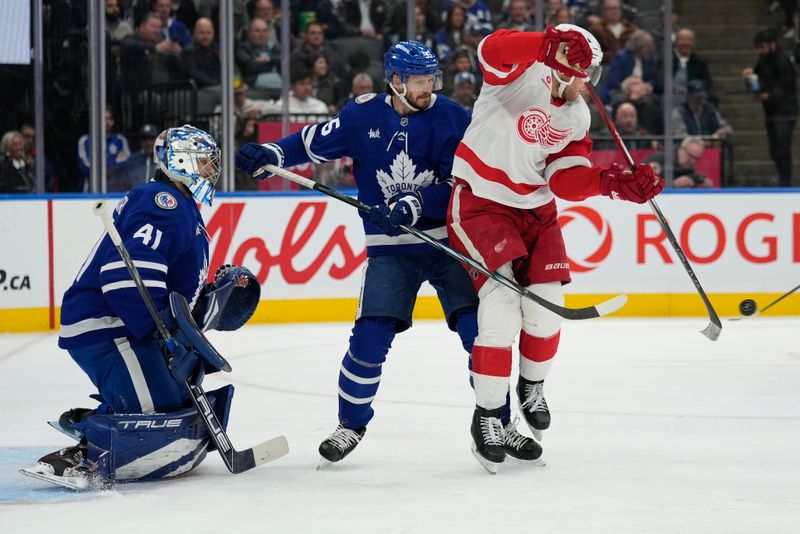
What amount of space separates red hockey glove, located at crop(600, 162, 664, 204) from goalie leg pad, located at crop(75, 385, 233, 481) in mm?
1164

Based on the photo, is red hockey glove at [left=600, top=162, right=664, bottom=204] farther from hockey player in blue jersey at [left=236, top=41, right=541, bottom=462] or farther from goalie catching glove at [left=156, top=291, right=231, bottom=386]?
goalie catching glove at [left=156, top=291, right=231, bottom=386]

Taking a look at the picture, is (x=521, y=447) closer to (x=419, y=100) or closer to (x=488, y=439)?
(x=488, y=439)

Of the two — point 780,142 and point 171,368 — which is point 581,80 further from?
point 780,142

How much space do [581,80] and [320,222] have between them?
397cm

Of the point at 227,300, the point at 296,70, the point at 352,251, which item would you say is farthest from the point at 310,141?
the point at 296,70

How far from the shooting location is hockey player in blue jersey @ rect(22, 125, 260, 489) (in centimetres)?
309

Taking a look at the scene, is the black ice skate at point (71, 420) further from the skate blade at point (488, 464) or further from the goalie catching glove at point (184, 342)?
the skate blade at point (488, 464)

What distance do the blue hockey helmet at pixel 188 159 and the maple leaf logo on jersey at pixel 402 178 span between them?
0.47 m

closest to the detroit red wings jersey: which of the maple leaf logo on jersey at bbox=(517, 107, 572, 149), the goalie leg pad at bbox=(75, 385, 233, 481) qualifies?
the maple leaf logo on jersey at bbox=(517, 107, 572, 149)

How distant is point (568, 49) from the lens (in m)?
3.10

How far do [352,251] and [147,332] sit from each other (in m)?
4.09

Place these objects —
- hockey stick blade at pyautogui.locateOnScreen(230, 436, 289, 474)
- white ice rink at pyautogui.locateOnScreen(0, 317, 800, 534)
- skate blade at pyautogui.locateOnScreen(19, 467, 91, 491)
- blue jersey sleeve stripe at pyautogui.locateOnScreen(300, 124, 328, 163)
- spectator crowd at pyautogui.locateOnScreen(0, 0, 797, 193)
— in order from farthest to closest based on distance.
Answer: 1. spectator crowd at pyautogui.locateOnScreen(0, 0, 797, 193)
2. blue jersey sleeve stripe at pyautogui.locateOnScreen(300, 124, 328, 163)
3. hockey stick blade at pyautogui.locateOnScreen(230, 436, 289, 474)
4. skate blade at pyautogui.locateOnScreen(19, 467, 91, 491)
5. white ice rink at pyautogui.locateOnScreen(0, 317, 800, 534)

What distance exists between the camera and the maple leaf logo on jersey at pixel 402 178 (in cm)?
344

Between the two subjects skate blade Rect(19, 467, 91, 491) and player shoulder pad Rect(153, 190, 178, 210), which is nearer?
skate blade Rect(19, 467, 91, 491)
